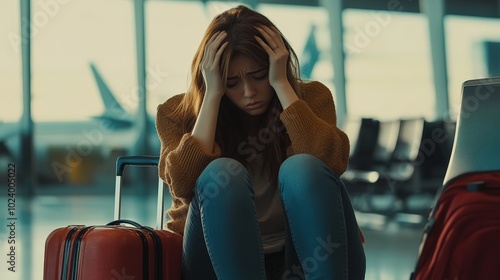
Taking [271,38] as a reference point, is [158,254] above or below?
below

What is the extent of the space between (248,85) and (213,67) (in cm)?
8

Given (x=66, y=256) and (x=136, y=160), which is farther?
(x=136, y=160)

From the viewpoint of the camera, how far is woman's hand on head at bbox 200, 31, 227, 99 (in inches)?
67.8

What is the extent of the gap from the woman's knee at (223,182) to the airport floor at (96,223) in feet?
6.04

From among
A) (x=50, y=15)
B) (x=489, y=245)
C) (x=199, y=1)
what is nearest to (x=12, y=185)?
→ (x=50, y=15)

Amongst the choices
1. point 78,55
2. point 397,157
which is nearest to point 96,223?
point 78,55

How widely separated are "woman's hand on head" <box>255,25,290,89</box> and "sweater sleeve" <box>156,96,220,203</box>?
0.20m

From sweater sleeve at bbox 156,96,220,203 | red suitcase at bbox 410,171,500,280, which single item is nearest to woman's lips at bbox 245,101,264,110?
sweater sleeve at bbox 156,96,220,203

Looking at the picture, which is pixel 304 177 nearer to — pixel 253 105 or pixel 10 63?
pixel 253 105

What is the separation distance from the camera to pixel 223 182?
1.46 meters

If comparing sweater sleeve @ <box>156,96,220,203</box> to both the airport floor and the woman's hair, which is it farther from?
the airport floor

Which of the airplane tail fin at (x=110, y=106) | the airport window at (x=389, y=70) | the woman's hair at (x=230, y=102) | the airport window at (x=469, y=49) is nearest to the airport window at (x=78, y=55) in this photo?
the airplane tail fin at (x=110, y=106)

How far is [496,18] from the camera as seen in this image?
8.20 m

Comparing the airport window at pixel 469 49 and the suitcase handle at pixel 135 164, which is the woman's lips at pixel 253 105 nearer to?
the suitcase handle at pixel 135 164
